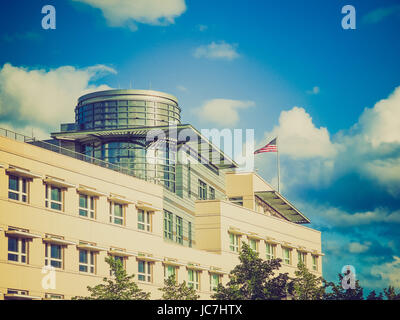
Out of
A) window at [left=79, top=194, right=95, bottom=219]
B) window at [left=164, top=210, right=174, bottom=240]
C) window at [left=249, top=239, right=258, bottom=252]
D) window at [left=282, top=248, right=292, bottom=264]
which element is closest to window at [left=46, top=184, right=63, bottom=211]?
window at [left=79, top=194, right=95, bottom=219]

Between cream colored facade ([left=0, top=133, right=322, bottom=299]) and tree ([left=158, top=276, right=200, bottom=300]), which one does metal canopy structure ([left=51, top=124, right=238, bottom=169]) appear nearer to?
cream colored facade ([left=0, top=133, right=322, bottom=299])

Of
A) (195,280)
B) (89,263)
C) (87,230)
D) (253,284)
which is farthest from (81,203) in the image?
(195,280)

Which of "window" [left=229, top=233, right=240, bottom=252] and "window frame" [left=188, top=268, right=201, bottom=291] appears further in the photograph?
"window" [left=229, top=233, right=240, bottom=252]

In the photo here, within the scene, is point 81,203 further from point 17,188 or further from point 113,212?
point 17,188

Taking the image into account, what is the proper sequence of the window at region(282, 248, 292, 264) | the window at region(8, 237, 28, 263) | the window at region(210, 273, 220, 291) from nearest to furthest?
the window at region(8, 237, 28, 263) < the window at region(210, 273, 220, 291) < the window at region(282, 248, 292, 264)

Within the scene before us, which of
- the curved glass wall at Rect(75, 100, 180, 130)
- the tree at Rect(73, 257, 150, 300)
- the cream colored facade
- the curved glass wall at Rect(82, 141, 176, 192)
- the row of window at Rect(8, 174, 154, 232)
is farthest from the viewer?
the curved glass wall at Rect(75, 100, 180, 130)

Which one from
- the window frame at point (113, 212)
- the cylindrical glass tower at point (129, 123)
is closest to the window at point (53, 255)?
the window frame at point (113, 212)

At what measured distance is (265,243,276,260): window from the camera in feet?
292

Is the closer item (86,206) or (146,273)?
(86,206)

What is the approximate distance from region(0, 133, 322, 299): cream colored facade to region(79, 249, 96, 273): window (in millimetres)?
113

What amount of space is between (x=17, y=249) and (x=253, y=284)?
67.6ft

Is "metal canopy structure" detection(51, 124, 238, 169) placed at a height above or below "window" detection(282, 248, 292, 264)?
above

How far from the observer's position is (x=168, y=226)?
72.2 metres
